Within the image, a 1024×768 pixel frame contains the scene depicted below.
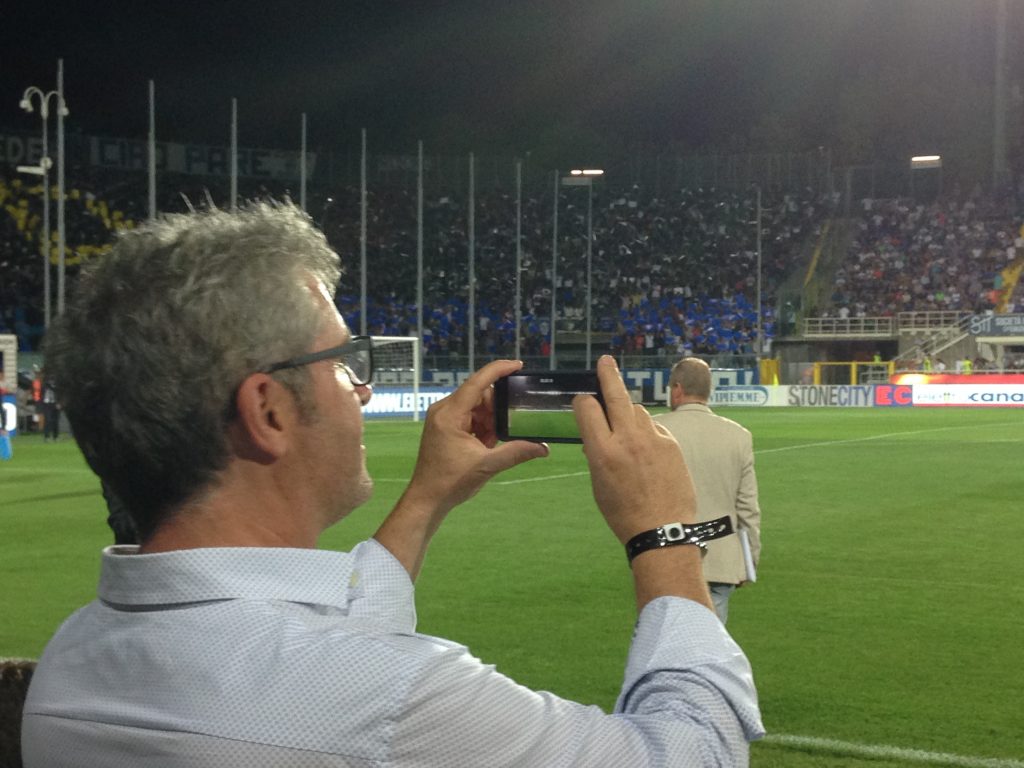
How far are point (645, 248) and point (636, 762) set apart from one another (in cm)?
6390

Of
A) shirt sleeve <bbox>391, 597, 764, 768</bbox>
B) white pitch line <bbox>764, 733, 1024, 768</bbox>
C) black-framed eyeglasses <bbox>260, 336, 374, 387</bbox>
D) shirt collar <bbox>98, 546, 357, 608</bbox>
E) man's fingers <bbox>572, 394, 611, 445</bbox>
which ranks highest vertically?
black-framed eyeglasses <bbox>260, 336, 374, 387</bbox>

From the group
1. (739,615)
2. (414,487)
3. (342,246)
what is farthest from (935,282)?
(414,487)

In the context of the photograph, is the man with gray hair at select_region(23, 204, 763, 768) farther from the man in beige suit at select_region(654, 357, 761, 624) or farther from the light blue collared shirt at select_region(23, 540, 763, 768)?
the man in beige suit at select_region(654, 357, 761, 624)

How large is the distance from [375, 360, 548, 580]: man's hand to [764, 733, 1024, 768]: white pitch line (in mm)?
4456

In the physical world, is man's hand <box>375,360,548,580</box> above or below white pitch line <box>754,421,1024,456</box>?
above

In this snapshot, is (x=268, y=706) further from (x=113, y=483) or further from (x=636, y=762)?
(x=113, y=483)

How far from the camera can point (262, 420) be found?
5.66 feet

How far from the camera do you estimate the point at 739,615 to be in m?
9.48

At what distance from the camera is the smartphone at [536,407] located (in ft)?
6.59

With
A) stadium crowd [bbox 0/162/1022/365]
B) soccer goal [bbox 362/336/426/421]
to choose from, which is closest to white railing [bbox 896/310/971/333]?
stadium crowd [bbox 0/162/1022/365]

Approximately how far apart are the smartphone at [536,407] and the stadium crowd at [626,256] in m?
50.9

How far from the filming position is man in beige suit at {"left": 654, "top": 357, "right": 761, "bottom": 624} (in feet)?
22.3

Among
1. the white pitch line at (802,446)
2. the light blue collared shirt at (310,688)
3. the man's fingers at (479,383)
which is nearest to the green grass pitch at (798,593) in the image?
the white pitch line at (802,446)

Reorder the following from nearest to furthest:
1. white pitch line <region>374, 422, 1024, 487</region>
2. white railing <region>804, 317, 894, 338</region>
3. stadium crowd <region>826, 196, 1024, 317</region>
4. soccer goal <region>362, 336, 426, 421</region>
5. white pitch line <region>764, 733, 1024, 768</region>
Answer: white pitch line <region>764, 733, 1024, 768</region>
white pitch line <region>374, 422, 1024, 487</region>
soccer goal <region>362, 336, 426, 421</region>
white railing <region>804, 317, 894, 338</region>
stadium crowd <region>826, 196, 1024, 317</region>
